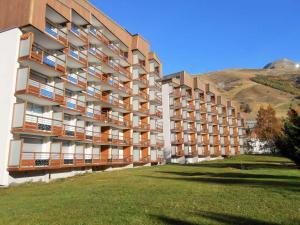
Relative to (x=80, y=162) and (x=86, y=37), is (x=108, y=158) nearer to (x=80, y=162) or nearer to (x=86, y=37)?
(x=80, y=162)

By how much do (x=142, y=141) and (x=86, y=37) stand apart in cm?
2347

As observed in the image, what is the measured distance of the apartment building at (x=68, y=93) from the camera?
30656 mm

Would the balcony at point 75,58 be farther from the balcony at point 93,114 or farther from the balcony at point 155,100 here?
the balcony at point 155,100

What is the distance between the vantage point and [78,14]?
40.8 m

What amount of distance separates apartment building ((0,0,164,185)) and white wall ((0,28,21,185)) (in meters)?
0.09

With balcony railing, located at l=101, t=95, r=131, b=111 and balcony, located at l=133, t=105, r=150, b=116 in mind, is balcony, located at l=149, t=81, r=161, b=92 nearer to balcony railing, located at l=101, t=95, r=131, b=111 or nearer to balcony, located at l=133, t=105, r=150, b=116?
balcony, located at l=133, t=105, r=150, b=116

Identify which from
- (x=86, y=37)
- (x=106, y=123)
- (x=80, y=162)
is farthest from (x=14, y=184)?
(x=86, y=37)

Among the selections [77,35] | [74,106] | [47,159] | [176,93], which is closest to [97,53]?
[77,35]

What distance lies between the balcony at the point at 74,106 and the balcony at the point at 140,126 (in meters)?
16.1

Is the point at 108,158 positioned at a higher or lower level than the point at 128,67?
lower

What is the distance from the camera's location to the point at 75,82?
39812 millimetres

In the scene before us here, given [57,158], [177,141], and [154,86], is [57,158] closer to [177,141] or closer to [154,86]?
[154,86]

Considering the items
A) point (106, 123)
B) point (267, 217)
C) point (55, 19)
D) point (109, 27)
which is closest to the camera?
point (267, 217)

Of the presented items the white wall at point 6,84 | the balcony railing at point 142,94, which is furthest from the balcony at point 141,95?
the white wall at point 6,84
